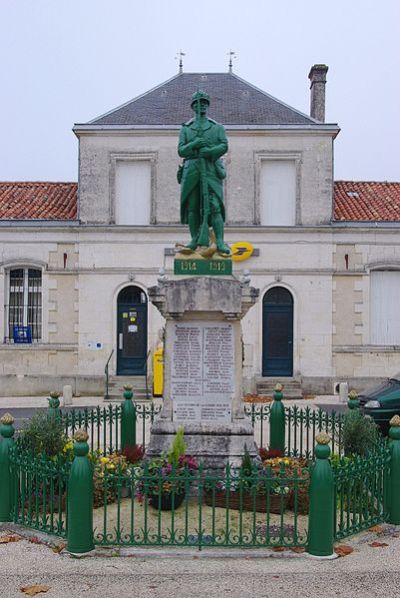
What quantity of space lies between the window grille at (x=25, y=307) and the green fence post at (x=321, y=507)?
1551cm

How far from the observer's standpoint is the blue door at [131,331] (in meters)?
20.7

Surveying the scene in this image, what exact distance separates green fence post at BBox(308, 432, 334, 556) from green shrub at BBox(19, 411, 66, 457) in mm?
3248

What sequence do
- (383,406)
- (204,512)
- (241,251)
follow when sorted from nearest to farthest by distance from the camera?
(204,512) < (383,406) < (241,251)

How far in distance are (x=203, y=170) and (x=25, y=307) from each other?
44.0 feet

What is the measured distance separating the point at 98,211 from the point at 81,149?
6.10 ft

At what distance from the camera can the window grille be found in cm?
2066

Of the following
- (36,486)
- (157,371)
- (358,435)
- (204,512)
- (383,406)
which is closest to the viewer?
(36,486)

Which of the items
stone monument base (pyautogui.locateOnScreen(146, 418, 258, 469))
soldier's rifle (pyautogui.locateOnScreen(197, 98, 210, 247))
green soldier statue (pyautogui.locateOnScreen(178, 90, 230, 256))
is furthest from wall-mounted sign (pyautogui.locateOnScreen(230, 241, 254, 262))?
stone monument base (pyautogui.locateOnScreen(146, 418, 258, 469))

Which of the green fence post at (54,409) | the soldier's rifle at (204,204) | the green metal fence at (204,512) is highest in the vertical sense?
the soldier's rifle at (204,204)

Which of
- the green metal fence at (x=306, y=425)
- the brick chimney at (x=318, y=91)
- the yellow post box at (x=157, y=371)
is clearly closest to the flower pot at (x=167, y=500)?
the green metal fence at (x=306, y=425)

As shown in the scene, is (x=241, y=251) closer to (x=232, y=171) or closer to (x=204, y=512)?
(x=232, y=171)

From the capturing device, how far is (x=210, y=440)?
8.12m

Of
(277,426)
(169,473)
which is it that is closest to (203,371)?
(169,473)

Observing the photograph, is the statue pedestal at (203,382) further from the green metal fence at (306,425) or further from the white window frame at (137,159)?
the white window frame at (137,159)
